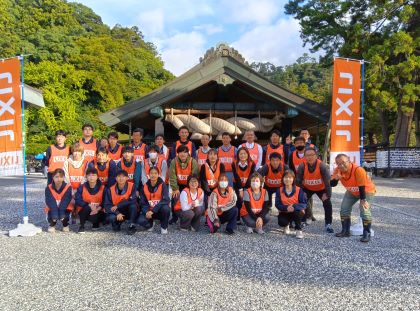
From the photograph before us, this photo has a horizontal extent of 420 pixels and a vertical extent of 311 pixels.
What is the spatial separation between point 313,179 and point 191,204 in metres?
2.24

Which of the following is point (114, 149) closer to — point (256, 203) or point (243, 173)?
point (243, 173)

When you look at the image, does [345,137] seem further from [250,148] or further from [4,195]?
[4,195]

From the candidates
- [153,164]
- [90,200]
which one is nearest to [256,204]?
[153,164]

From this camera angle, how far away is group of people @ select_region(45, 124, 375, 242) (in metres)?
6.59

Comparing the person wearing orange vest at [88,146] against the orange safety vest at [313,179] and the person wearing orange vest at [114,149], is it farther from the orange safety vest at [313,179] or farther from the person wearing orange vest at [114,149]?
the orange safety vest at [313,179]

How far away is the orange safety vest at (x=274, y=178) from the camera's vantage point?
7.13 m

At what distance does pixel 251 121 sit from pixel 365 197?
12.7 ft

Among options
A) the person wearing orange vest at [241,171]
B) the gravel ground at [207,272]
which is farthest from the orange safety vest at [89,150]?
the person wearing orange vest at [241,171]

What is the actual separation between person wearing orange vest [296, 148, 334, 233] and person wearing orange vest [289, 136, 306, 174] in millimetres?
395

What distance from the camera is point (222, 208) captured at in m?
6.67

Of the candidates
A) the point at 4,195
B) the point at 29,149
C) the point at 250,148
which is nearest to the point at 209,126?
the point at 250,148

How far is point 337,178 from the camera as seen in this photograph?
6.54 metres

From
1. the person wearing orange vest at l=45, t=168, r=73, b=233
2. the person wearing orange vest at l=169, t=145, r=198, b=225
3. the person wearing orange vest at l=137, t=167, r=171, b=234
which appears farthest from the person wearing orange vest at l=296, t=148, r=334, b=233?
the person wearing orange vest at l=45, t=168, r=73, b=233

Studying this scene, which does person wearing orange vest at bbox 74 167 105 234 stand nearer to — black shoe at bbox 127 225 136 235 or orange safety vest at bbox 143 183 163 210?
black shoe at bbox 127 225 136 235
